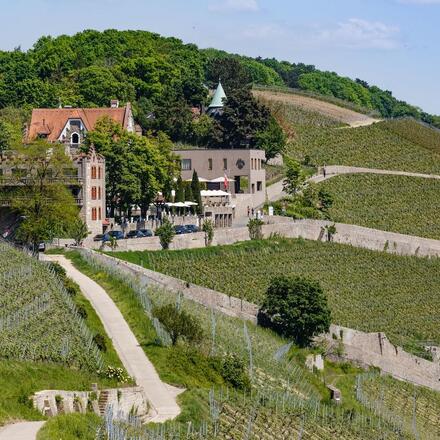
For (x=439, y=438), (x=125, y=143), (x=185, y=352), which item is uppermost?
(x=125, y=143)

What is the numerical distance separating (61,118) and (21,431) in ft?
247

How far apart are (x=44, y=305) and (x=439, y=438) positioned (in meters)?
19.7

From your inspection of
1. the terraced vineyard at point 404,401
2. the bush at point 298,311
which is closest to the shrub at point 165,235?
the bush at point 298,311

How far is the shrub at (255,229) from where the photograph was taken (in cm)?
10719

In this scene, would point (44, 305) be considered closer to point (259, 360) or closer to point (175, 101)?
point (259, 360)

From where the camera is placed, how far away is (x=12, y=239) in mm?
93688

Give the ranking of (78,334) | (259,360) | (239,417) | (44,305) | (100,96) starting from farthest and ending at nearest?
(100,96)
(259,360)
(44,305)
(78,334)
(239,417)

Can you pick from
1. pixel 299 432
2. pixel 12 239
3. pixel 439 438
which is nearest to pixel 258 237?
pixel 12 239

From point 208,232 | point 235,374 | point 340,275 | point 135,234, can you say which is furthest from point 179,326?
point 340,275

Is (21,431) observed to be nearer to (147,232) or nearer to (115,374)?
(115,374)

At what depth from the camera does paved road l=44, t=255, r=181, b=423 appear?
54.8 m

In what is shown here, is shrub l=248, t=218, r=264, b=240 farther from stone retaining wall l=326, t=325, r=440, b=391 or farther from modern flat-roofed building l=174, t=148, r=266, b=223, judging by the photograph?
stone retaining wall l=326, t=325, r=440, b=391

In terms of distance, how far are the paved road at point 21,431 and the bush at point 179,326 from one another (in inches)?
743

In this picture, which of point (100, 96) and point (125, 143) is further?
point (100, 96)
